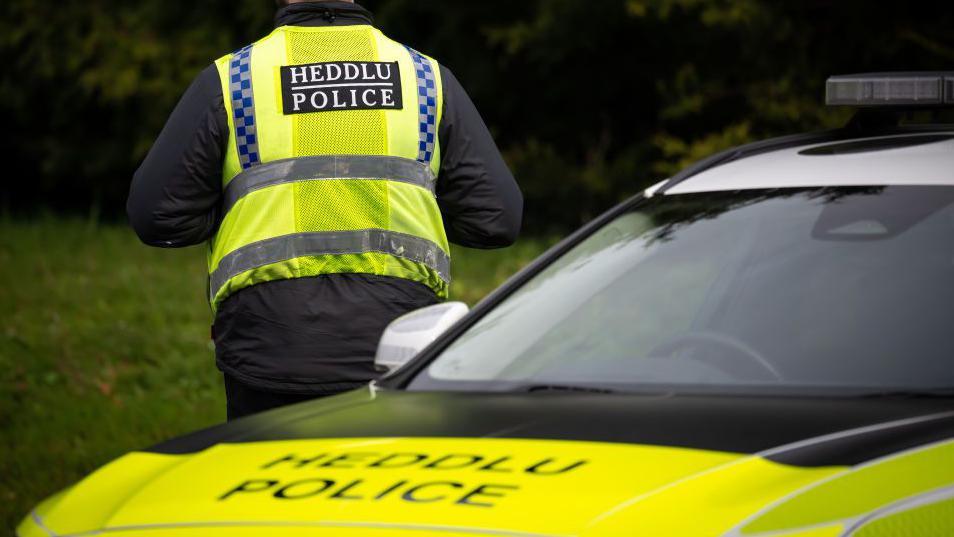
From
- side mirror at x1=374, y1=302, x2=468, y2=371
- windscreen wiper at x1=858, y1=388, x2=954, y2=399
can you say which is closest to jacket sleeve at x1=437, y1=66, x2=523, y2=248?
side mirror at x1=374, y1=302, x2=468, y2=371

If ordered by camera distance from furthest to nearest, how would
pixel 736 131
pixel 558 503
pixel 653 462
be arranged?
pixel 736 131, pixel 653 462, pixel 558 503

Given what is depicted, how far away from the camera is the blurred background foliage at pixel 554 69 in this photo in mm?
15078

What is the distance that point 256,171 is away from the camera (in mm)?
4148

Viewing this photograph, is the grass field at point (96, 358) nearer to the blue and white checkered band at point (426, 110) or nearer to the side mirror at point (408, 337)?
the blue and white checkered band at point (426, 110)

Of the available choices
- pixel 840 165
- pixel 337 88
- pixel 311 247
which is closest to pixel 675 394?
pixel 840 165

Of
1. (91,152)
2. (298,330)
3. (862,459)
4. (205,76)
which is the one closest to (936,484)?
(862,459)

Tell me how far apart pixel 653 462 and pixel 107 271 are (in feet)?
38.9

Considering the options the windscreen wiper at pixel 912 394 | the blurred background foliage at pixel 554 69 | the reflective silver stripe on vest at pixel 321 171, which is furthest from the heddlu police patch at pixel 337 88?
the blurred background foliage at pixel 554 69

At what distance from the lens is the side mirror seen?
3.43 m

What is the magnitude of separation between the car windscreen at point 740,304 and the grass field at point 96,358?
11.0 ft

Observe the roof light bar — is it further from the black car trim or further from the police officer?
the police officer

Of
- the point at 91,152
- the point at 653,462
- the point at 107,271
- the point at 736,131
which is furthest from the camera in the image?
the point at 91,152

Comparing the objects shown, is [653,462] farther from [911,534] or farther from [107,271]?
[107,271]

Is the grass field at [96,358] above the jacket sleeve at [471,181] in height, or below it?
A: below
